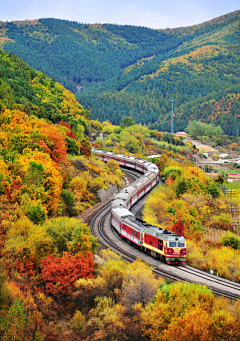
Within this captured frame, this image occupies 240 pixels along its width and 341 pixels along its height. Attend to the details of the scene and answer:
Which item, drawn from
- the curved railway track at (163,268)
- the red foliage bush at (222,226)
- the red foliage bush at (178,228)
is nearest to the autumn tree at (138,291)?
the curved railway track at (163,268)

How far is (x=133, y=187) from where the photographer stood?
186ft

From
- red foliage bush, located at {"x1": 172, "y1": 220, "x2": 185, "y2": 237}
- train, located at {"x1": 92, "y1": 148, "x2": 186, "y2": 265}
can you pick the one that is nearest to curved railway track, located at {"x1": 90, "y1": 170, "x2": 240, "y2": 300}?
train, located at {"x1": 92, "y1": 148, "x2": 186, "y2": 265}

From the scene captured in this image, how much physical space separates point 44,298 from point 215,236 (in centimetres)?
3073

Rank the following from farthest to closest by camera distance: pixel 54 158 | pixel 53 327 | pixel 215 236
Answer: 1. pixel 54 158
2. pixel 215 236
3. pixel 53 327

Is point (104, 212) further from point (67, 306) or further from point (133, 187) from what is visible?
point (67, 306)

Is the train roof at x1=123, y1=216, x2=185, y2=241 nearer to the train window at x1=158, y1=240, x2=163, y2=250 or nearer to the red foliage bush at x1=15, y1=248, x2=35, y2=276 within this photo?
the train window at x1=158, y1=240, x2=163, y2=250

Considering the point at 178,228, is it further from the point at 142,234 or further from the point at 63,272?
the point at 63,272

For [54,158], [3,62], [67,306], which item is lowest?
[67,306]

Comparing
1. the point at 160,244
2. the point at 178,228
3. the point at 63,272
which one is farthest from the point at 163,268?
the point at 178,228

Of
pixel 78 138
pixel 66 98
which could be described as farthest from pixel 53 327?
pixel 66 98

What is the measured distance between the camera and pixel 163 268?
33719mm

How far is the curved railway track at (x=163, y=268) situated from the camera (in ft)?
98.4

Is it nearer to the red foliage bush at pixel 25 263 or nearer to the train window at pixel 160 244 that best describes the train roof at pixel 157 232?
the train window at pixel 160 244

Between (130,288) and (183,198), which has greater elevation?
(130,288)
